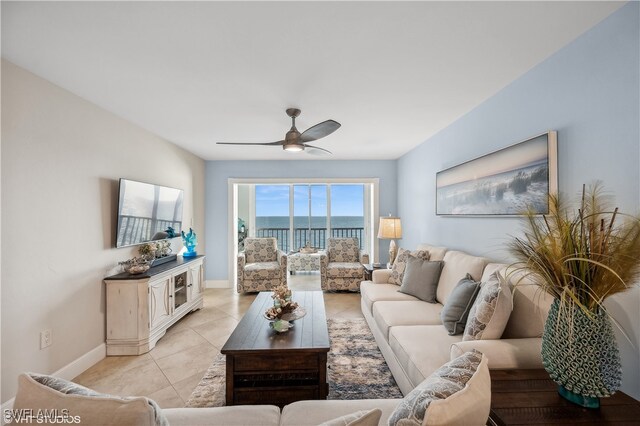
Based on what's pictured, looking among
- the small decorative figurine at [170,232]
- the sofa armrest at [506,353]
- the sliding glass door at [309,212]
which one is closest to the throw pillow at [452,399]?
the sofa armrest at [506,353]

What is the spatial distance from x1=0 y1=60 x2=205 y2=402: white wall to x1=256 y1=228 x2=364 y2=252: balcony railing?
3.72m

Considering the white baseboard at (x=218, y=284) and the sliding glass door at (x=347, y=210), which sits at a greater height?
the sliding glass door at (x=347, y=210)

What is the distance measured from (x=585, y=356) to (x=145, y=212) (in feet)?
→ 13.0

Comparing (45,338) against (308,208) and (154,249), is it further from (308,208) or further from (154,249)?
(308,208)

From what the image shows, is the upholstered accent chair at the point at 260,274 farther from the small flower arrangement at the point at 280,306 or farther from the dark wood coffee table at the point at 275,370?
the dark wood coffee table at the point at 275,370

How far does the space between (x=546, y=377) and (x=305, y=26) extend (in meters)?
2.31

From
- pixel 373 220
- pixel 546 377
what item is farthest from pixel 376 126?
pixel 546 377

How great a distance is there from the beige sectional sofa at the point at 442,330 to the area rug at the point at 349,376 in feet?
0.44

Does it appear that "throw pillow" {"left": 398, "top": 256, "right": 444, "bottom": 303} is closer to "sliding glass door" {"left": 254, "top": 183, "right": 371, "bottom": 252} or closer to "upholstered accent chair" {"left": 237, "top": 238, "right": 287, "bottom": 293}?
"upholstered accent chair" {"left": 237, "top": 238, "right": 287, "bottom": 293}

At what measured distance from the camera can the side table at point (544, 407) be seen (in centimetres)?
113

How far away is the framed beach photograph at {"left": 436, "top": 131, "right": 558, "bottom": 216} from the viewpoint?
6.38 ft

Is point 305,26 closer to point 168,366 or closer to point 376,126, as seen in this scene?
point 376,126

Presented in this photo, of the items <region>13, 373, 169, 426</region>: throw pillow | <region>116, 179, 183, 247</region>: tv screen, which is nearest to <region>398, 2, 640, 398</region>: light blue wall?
<region>13, 373, 169, 426</region>: throw pillow

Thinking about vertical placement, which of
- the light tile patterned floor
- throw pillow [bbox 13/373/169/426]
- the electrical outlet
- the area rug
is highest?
throw pillow [bbox 13/373/169/426]
